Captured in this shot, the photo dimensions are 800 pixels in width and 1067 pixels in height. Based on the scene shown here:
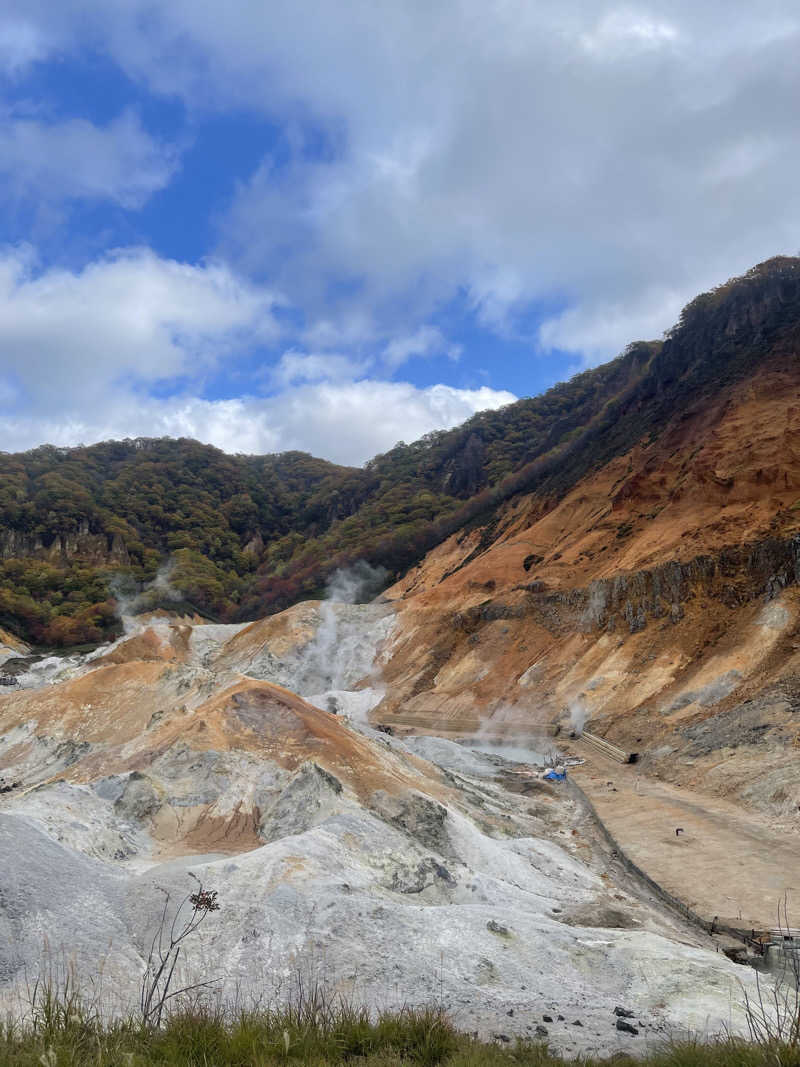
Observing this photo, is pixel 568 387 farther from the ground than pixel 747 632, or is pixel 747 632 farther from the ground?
pixel 568 387

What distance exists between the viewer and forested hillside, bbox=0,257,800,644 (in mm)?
65938

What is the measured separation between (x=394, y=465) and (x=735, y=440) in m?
92.1

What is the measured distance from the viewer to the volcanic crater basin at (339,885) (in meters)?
7.97

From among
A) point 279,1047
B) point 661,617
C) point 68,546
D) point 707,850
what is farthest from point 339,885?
point 68,546

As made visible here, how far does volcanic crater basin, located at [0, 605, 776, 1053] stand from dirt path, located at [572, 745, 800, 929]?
850mm

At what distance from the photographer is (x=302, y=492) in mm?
147875

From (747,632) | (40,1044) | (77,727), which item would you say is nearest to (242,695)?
(77,727)

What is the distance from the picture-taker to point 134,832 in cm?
1454

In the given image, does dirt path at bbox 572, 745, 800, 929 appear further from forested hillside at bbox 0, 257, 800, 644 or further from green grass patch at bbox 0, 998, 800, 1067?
forested hillside at bbox 0, 257, 800, 644

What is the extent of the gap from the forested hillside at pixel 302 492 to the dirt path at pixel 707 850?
44644mm

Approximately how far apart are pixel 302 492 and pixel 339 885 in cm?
13974

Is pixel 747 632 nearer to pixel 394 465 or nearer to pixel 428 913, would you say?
pixel 428 913

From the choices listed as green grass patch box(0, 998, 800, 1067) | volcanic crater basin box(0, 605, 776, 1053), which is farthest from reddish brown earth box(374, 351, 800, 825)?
green grass patch box(0, 998, 800, 1067)

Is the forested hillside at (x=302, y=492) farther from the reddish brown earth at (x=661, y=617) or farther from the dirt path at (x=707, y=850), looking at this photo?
the dirt path at (x=707, y=850)
